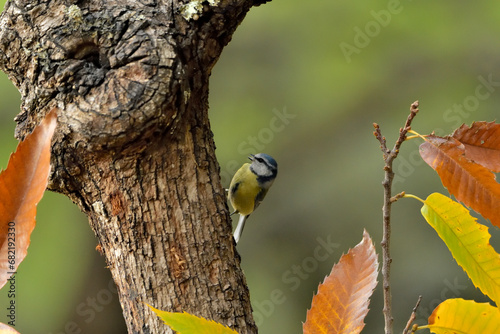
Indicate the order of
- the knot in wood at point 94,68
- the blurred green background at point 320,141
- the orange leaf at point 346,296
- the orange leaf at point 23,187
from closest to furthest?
the orange leaf at point 23,187 < the orange leaf at point 346,296 < the knot in wood at point 94,68 < the blurred green background at point 320,141

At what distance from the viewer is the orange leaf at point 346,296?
1.41 feet

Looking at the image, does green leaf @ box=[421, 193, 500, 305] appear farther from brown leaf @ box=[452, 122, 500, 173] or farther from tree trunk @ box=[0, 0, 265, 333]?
tree trunk @ box=[0, 0, 265, 333]

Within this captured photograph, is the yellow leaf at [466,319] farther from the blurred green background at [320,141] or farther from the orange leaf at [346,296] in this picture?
the blurred green background at [320,141]

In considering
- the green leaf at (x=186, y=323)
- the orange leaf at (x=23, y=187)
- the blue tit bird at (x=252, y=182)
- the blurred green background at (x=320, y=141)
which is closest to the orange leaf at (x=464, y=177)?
the green leaf at (x=186, y=323)

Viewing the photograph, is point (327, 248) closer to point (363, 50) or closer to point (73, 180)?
point (363, 50)

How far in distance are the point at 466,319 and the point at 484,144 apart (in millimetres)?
185

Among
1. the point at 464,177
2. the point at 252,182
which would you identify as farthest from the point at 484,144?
the point at 252,182

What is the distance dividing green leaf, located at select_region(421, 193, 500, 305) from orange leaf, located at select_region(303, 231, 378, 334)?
9 centimetres

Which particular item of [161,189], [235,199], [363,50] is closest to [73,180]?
[161,189]

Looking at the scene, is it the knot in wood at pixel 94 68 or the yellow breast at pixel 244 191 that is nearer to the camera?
the knot in wood at pixel 94 68

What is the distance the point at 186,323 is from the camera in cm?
38

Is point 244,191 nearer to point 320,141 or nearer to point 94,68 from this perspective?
point 320,141

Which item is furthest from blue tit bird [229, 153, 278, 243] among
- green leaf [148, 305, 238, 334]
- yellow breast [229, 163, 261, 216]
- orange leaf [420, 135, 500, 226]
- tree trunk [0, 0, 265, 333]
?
green leaf [148, 305, 238, 334]

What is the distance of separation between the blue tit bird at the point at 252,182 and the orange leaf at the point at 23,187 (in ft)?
4.85
